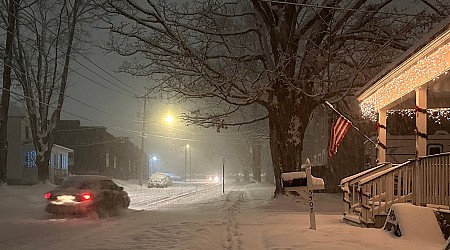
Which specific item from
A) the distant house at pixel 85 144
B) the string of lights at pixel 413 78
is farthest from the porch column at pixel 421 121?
the distant house at pixel 85 144

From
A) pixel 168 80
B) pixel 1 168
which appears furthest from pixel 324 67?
pixel 1 168

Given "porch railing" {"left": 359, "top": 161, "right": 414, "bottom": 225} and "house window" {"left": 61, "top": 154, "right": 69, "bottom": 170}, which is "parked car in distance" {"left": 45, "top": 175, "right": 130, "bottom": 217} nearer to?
"porch railing" {"left": 359, "top": 161, "right": 414, "bottom": 225}

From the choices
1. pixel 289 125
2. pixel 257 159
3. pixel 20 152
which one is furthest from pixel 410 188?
pixel 257 159

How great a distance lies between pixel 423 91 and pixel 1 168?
28469mm

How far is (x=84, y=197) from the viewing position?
58.6 feet

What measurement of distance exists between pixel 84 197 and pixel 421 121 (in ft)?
35.6

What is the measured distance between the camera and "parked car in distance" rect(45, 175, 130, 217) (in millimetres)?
17547

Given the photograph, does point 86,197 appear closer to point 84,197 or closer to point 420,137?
point 84,197

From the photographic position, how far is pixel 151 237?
1153 centimetres

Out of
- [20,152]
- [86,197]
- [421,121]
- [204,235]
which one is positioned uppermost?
[421,121]

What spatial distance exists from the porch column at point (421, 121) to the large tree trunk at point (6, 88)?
27.4m

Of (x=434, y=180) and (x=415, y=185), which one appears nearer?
(x=434, y=180)

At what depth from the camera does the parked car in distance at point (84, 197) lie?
57.6 feet

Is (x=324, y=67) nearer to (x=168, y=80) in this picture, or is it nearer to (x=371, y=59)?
(x=371, y=59)
